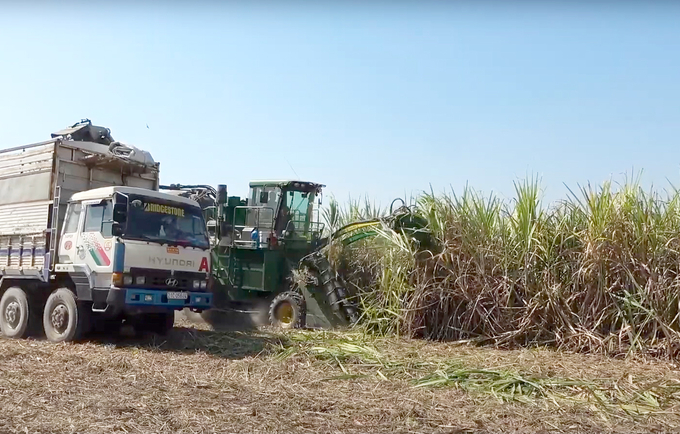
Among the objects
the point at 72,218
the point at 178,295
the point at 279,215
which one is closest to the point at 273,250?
the point at 279,215

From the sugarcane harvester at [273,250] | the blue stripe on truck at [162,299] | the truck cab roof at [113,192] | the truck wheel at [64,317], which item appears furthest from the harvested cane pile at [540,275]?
the truck wheel at [64,317]

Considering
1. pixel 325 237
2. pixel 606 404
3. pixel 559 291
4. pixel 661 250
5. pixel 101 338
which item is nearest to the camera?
pixel 606 404

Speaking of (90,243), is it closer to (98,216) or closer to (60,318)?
(98,216)

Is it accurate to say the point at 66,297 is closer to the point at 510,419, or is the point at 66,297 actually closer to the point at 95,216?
the point at 95,216

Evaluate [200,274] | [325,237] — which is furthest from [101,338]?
[325,237]

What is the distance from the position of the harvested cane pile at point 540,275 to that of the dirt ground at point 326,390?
52 cm

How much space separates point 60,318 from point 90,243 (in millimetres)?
1335

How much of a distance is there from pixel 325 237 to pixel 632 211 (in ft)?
19.6

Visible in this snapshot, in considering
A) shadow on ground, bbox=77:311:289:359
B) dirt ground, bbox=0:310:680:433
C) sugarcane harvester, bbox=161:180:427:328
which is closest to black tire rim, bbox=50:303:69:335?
shadow on ground, bbox=77:311:289:359

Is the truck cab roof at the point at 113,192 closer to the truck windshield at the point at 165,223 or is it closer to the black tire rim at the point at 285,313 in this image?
the truck windshield at the point at 165,223

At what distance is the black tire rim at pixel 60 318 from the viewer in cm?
981

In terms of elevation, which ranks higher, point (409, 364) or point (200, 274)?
point (200, 274)

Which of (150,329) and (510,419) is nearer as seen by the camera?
(510,419)

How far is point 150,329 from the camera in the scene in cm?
1080
